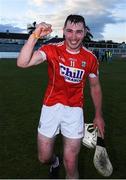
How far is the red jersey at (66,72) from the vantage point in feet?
21.7

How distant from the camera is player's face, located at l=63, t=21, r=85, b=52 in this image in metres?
6.52

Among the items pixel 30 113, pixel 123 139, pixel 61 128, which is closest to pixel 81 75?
pixel 61 128

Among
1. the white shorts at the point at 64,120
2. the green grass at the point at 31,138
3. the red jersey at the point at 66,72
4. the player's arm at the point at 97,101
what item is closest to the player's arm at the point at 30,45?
the red jersey at the point at 66,72

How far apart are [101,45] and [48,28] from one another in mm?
115145

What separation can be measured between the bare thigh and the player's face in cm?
135

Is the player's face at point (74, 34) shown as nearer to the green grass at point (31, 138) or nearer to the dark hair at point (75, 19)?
the dark hair at point (75, 19)

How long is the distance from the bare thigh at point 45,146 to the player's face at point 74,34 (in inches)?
53.2

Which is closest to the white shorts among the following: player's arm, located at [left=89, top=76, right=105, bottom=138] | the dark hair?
player's arm, located at [left=89, top=76, right=105, bottom=138]

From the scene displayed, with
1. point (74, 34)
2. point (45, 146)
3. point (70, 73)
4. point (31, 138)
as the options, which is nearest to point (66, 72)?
point (70, 73)

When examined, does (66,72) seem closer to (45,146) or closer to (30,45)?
(30,45)

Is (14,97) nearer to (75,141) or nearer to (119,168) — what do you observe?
(119,168)

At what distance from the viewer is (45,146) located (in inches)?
274

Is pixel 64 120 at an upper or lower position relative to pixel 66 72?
lower

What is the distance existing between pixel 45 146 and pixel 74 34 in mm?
1672
